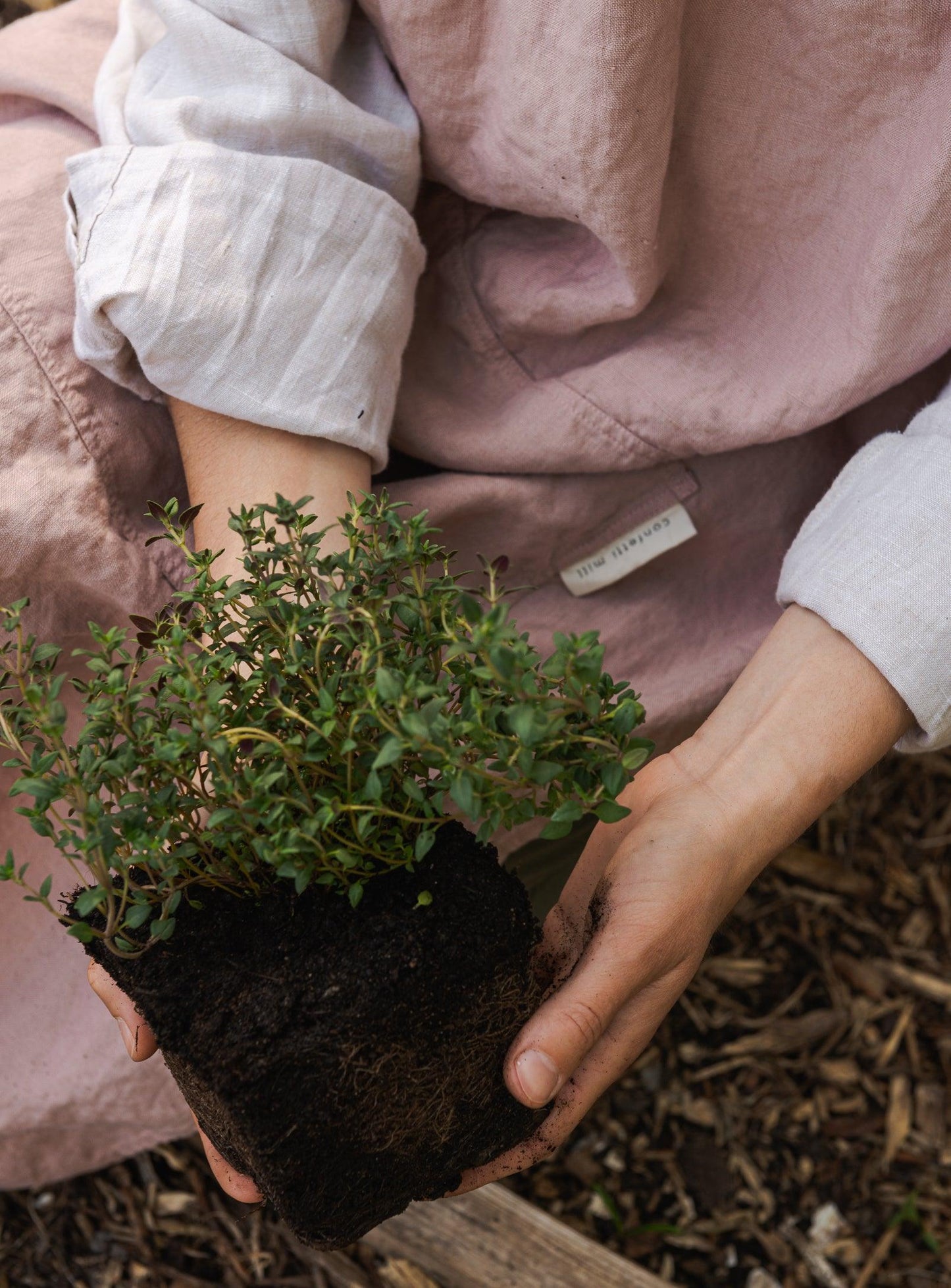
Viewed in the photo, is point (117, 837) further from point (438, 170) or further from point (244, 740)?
point (438, 170)

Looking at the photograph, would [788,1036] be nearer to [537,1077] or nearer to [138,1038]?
[537,1077]

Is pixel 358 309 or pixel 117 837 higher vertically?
pixel 358 309

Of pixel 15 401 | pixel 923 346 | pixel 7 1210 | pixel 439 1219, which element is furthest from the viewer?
pixel 7 1210

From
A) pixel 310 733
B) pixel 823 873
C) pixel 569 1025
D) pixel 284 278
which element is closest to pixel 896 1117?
pixel 823 873

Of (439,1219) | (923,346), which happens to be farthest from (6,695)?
(923,346)

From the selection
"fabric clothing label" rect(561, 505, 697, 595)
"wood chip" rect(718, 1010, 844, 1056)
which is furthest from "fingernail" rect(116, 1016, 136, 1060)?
"wood chip" rect(718, 1010, 844, 1056)

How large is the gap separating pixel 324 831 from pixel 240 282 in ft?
2.05

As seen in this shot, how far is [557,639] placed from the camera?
0.86 metres

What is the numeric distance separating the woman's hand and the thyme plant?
0.69 ft

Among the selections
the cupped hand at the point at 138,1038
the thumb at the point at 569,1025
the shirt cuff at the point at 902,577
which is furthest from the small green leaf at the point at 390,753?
the shirt cuff at the point at 902,577

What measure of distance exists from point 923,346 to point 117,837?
1.12m

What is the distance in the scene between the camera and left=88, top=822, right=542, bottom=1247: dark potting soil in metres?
0.98

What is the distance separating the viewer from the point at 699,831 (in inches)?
45.8

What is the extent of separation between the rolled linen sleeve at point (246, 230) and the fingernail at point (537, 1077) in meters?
0.72
